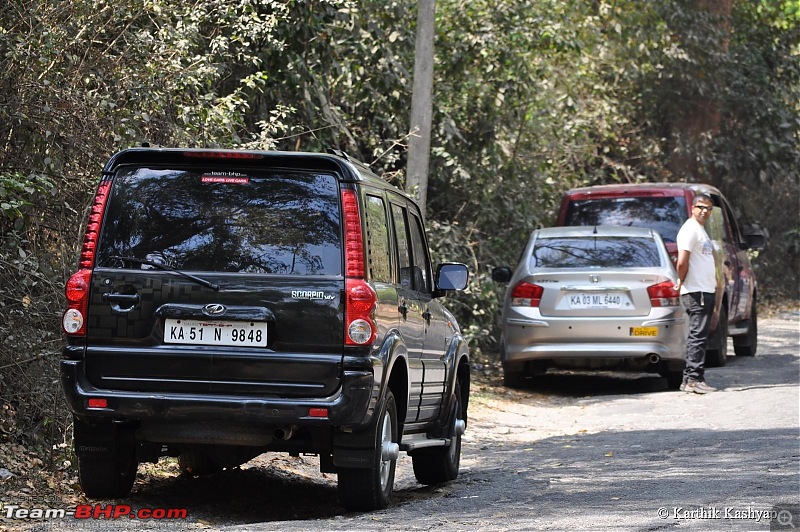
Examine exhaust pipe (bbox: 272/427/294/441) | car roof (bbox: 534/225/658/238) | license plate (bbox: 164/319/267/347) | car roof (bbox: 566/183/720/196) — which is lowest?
exhaust pipe (bbox: 272/427/294/441)

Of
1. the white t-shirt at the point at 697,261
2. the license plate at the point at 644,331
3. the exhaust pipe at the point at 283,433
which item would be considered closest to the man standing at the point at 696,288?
the white t-shirt at the point at 697,261

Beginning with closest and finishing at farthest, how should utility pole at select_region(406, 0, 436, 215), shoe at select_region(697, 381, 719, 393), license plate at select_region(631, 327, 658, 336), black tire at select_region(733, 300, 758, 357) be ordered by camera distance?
license plate at select_region(631, 327, 658, 336)
shoe at select_region(697, 381, 719, 393)
utility pole at select_region(406, 0, 436, 215)
black tire at select_region(733, 300, 758, 357)

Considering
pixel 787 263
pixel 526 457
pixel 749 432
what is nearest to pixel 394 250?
pixel 526 457

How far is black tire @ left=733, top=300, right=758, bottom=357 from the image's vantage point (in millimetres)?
17828

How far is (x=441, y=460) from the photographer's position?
8734 millimetres

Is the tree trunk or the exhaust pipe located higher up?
the tree trunk

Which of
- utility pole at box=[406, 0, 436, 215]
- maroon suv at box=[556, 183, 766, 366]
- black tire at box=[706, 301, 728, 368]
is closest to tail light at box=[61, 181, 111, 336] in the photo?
utility pole at box=[406, 0, 436, 215]

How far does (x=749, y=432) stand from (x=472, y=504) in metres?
3.80

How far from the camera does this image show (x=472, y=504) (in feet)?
25.1

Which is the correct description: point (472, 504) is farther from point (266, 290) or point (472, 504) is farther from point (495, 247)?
point (495, 247)

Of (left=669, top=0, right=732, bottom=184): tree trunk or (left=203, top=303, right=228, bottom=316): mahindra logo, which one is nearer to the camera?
(left=203, top=303, right=228, bottom=316): mahindra logo

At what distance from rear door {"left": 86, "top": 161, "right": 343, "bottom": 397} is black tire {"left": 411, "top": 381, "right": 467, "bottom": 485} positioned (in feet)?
7.71

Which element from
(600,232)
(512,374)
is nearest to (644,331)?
(600,232)
